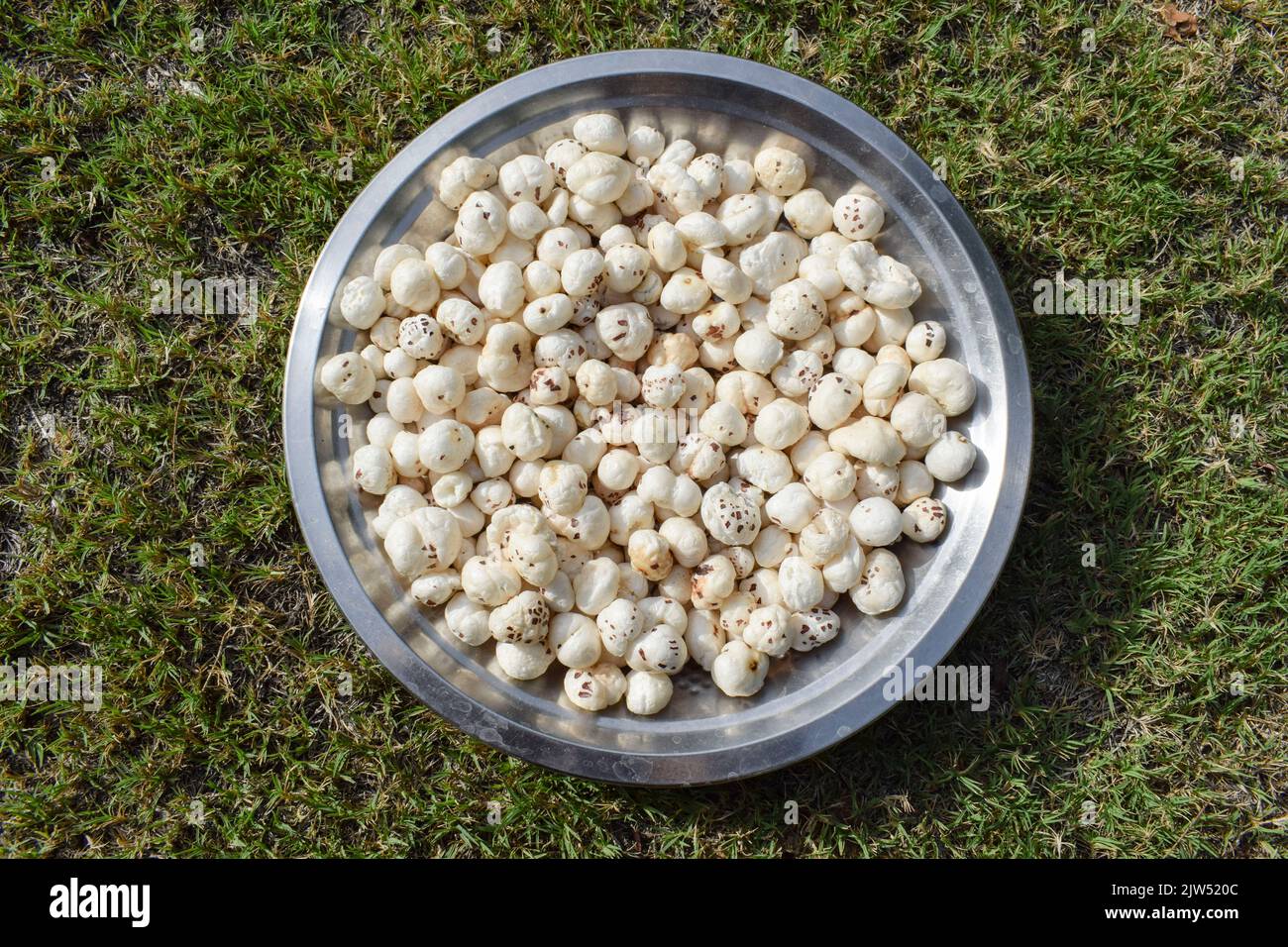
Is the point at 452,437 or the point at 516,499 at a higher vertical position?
the point at 452,437

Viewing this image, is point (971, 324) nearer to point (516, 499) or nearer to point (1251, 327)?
point (1251, 327)

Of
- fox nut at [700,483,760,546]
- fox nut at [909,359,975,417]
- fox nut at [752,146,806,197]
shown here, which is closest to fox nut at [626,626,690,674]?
fox nut at [700,483,760,546]

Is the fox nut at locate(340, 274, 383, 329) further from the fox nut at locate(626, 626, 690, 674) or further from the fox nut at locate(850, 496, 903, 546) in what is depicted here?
the fox nut at locate(850, 496, 903, 546)

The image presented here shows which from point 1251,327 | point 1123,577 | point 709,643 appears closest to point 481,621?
point 709,643

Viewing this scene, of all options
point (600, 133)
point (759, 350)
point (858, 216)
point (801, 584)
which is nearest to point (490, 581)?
point (801, 584)

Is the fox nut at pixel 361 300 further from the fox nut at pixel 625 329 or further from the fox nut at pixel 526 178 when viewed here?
the fox nut at pixel 625 329
